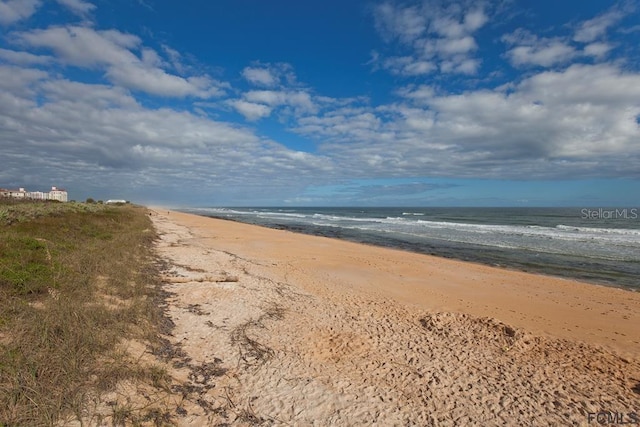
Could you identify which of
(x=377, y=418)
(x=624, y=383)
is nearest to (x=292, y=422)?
(x=377, y=418)

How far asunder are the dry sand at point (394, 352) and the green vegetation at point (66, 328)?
71 centimetres

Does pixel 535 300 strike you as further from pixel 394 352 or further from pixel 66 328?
pixel 66 328

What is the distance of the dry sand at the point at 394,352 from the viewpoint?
4.15 m

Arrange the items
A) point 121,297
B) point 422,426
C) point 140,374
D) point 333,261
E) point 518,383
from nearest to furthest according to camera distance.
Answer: point 422,426, point 140,374, point 518,383, point 121,297, point 333,261

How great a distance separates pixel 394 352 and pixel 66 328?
16.9 feet

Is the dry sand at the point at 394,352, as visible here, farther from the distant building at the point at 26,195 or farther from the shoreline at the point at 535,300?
the distant building at the point at 26,195

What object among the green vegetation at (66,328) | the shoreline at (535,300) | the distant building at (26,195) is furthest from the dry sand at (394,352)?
the distant building at (26,195)

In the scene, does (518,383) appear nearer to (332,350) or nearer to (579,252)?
(332,350)

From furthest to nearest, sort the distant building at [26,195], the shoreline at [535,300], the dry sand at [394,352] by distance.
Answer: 1. the distant building at [26,195]
2. the shoreline at [535,300]
3. the dry sand at [394,352]

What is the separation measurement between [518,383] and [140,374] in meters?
5.32

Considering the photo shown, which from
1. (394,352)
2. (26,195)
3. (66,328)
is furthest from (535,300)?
(26,195)

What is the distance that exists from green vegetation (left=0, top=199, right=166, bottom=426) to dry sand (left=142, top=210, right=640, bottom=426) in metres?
0.71

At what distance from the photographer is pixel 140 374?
4.27m

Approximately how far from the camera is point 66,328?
474 centimetres
